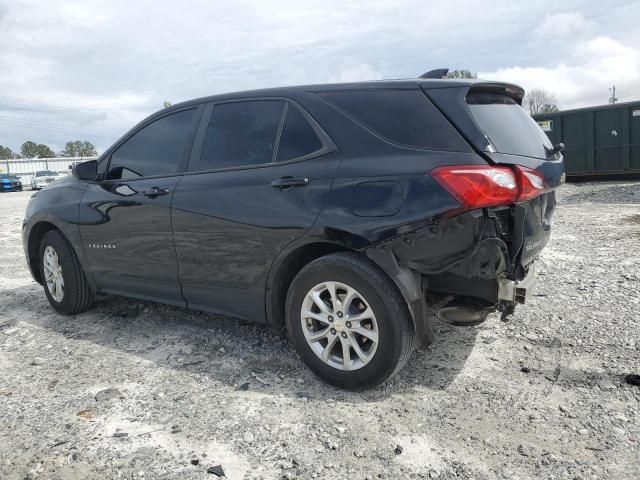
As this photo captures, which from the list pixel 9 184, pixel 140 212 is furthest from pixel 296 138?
pixel 9 184

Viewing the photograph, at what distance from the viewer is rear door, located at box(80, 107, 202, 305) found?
12.8ft

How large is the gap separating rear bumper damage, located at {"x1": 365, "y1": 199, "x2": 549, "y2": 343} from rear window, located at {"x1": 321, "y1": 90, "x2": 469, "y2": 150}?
0.44m

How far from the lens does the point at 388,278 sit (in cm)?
292

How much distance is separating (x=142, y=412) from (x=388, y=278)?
1591 mm

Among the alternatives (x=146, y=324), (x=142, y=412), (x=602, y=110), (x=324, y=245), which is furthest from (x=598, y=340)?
(x=602, y=110)

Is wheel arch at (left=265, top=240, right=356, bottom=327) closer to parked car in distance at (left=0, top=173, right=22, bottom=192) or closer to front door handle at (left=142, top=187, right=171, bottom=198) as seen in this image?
front door handle at (left=142, top=187, right=171, bottom=198)

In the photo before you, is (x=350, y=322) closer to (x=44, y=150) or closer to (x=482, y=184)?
(x=482, y=184)

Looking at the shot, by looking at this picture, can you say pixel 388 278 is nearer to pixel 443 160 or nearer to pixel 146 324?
pixel 443 160

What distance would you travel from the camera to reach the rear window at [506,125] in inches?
115

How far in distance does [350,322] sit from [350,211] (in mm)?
642

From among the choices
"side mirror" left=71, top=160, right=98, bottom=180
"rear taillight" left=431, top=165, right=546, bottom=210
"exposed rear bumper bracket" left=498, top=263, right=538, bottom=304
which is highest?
"side mirror" left=71, top=160, right=98, bottom=180

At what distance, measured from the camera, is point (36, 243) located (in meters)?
5.06

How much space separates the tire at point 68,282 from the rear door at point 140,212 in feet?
0.81

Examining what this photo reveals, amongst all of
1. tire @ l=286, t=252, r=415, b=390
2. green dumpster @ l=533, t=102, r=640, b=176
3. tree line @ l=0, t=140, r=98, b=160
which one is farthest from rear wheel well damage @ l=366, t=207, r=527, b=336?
tree line @ l=0, t=140, r=98, b=160
